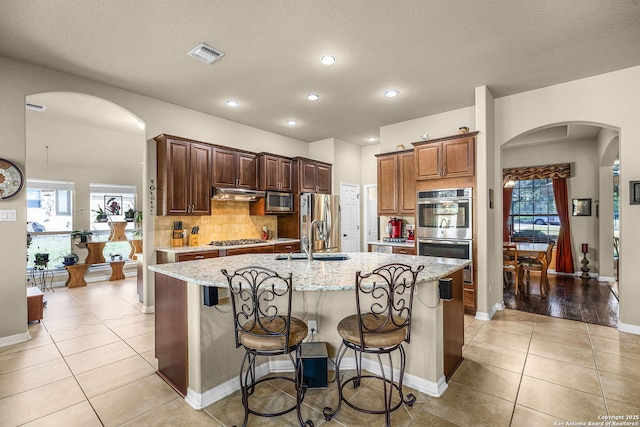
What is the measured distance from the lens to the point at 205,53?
10.2 ft

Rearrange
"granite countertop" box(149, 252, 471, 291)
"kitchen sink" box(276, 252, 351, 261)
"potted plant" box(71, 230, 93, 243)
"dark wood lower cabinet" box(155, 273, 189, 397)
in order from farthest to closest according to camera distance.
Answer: "potted plant" box(71, 230, 93, 243), "kitchen sink" box(276, 252, 351, 261), "dark wood lower cabinet" box(155, 273, 189, 397), "granite countertop" box(149, 252, 471, 291)

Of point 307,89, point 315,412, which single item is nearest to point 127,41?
point 307,89

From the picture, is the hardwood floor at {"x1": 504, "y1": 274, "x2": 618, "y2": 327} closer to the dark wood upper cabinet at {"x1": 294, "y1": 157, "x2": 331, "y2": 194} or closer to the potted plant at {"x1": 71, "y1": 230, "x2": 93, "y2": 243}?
the dark wood upper cabinet at {"x1": 294, "y1": 157, "x2": 331, "y2": 194}

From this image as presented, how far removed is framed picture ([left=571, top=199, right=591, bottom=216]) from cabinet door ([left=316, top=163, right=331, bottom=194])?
17.8 ft

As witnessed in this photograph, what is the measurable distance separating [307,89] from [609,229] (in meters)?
6.59

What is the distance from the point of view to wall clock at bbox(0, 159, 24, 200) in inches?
125

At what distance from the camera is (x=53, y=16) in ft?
8.36

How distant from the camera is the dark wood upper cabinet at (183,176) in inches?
169

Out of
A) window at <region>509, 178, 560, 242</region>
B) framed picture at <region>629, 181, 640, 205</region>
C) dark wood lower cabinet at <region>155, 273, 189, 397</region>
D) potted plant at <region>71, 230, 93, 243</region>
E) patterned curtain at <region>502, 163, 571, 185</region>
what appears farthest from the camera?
window at <region>509, 178, 560, 242</region>

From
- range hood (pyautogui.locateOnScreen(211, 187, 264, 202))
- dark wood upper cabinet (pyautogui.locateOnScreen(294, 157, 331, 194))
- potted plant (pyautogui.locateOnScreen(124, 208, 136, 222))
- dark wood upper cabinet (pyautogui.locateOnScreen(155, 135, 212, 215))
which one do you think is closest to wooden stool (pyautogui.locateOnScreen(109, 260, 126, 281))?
potted plant (pyautogui.locateOnScreen(124, 208, 136, 222))

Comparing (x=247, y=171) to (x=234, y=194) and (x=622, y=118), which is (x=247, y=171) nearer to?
(x=234, y=194)

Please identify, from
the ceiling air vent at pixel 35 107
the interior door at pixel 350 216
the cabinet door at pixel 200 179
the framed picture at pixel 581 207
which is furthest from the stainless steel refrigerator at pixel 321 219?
the framed picture at pixel 581 207

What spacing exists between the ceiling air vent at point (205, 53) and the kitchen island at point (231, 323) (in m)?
2.12

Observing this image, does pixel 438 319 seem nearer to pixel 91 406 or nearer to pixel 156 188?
pixel 91 406
